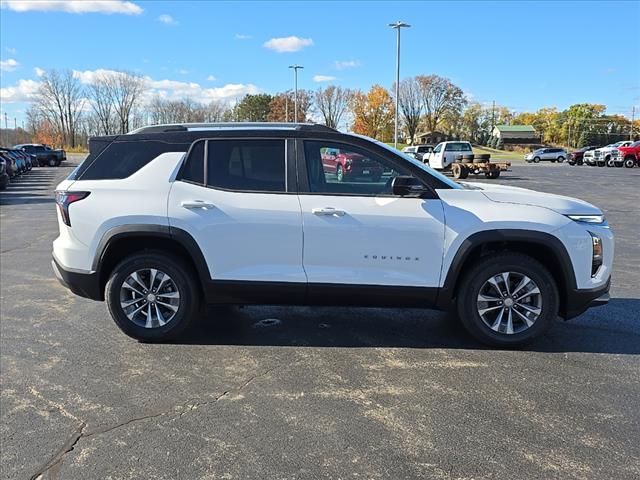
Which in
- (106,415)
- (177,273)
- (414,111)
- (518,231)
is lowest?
(106,415)

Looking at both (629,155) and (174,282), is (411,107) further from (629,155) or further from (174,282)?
(174,282)

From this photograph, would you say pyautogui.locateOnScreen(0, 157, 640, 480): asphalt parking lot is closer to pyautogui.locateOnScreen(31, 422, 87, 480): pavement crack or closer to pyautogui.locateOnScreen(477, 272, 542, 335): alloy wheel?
pyautogui.locateOnScreen(31, 422, 87, 480): pavement crack

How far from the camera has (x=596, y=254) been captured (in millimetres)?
4484

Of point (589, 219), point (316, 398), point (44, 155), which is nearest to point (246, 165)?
point (316, 398)

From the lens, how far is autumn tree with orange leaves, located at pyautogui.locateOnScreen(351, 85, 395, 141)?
94.7 m

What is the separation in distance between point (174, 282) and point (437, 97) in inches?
4201

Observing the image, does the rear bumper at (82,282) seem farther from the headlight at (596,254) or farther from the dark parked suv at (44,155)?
the dark parked suv at (44,155)

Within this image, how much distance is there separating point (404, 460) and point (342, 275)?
1.84 metres

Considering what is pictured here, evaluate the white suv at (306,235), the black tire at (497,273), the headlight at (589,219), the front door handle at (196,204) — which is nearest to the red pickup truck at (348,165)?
the white suv at (306,235)

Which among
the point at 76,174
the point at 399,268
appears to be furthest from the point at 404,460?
the point at 76,174

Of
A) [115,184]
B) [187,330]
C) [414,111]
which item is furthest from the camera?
[414,111]

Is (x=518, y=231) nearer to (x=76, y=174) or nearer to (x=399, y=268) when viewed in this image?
(x=399, y=268)

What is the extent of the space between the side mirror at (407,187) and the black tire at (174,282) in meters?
1.92

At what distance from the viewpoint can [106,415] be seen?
138 inches
